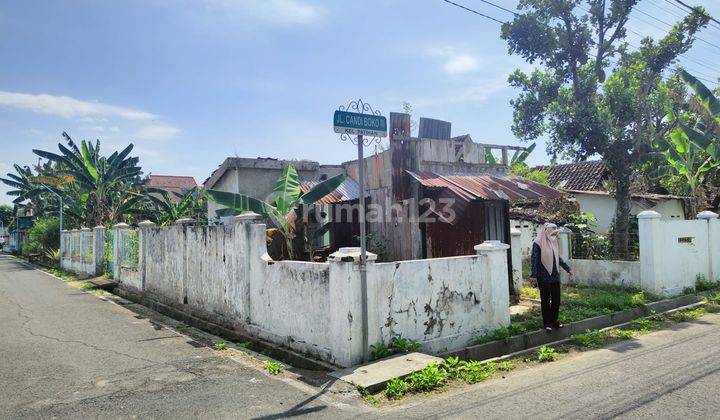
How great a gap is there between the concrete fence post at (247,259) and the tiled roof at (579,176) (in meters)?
17.2

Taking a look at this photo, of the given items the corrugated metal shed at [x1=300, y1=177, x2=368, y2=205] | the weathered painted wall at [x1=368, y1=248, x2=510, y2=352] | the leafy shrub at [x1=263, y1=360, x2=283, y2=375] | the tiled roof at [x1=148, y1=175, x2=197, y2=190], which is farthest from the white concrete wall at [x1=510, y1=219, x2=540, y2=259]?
the tiled roof at [x1=148, y1=175, x2=197, y2=190]

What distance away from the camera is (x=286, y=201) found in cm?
1036

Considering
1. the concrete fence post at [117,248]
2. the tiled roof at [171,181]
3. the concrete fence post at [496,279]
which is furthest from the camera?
the tiled roof at [171,181]

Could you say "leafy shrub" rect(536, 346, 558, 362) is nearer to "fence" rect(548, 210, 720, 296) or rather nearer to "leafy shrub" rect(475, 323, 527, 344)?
"leafy shrub" rect(475, 323, 527, 344)

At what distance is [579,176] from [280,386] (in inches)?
867

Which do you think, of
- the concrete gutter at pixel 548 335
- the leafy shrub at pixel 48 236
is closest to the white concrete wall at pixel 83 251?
the leafy shrub at pixel 48 236

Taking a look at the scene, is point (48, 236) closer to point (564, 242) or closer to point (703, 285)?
point (564, 242)

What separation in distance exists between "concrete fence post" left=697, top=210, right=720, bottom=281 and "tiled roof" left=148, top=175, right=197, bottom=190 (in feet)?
171

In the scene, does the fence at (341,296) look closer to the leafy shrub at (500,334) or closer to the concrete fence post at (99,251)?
the leafy shrub at (500,334)

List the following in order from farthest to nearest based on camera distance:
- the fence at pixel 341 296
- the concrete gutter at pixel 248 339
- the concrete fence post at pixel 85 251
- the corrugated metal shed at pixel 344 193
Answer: the concrete fence post at pixel 85 251 < the corrugated metal shed at pixel 344 193 < the concrete gutter at pixel 248 339 < the fence at pixel 341 296

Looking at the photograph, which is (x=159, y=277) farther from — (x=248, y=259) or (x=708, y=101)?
(x=708, y=101)

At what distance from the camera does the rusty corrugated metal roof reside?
8.88 meters

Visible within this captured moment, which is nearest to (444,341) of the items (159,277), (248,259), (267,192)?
(248,259)

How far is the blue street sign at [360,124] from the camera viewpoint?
6.09 meters
